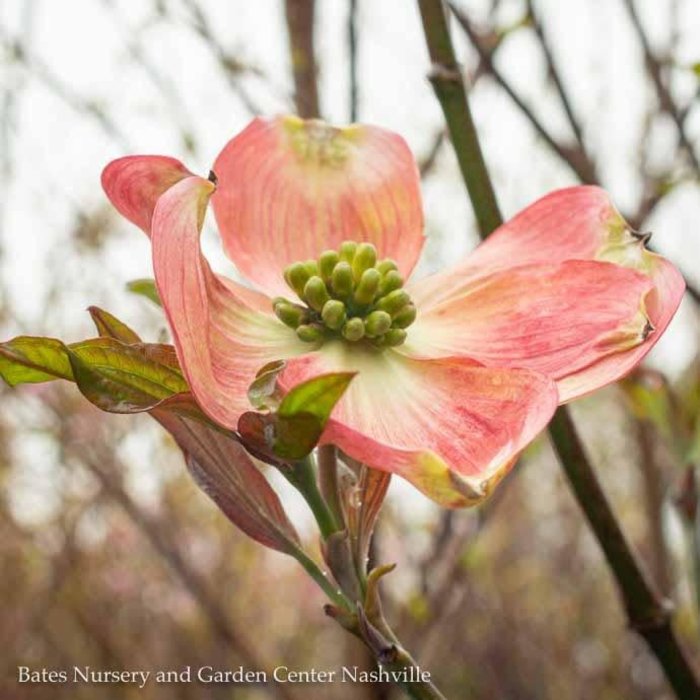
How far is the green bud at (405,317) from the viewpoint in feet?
1.51

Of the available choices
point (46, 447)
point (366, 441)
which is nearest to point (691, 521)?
point (366, 441)

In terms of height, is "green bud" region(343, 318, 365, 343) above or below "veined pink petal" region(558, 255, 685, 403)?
below

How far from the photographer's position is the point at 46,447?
6.61 feet

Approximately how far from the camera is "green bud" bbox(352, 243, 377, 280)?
48cm

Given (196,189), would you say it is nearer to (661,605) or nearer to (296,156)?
(296,156)

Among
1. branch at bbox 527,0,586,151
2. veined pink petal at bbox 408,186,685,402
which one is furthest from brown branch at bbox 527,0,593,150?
veined pink petal at bbox 408,186,685,402

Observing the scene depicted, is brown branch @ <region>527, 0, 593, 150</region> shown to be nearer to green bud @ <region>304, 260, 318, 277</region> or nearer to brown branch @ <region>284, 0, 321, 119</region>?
brown branch @ <region>284, 0, 321, 119</region>

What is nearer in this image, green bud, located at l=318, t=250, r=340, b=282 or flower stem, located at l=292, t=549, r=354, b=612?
flower stem, located at l=292, t=549, r=354, b=612

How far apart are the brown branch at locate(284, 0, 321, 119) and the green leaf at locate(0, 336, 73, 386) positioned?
0.57 metres

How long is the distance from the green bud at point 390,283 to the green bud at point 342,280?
0.02 m

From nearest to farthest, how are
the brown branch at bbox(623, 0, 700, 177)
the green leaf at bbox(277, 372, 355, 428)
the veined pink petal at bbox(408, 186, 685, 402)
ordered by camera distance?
the green leaf at bbox(277, 372, 355, 428)
the veined pink petal at bbox(408, 186, 685, 402)
the brown branch at bbox(623, 0, 700, 177)

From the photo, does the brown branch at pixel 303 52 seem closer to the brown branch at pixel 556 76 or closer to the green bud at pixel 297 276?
the brown branch at pixel 556 76

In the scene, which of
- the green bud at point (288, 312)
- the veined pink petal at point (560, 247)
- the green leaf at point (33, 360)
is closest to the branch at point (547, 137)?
the veined pink petal at point (560, 247)

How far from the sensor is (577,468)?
0.50 meters
